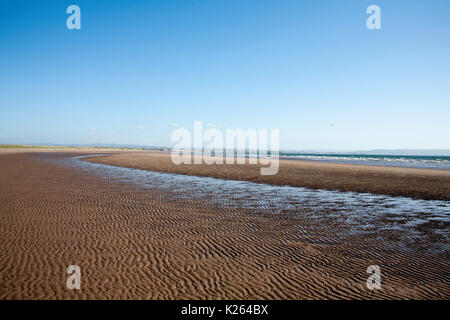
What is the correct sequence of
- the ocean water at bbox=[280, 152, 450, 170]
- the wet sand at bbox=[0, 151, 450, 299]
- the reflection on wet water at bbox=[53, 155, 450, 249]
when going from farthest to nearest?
the ocean water at bbox=[280, 152, 450, 170]
the reflection on wet water at bbox=[53, 155, 450, 249]
the wet sand at bbox=[0, 151, 450, 299]

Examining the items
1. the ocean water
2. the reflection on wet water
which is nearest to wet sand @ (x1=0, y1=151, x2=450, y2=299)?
the reflection on wet water

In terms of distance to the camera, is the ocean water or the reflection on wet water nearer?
the reflection on wet water

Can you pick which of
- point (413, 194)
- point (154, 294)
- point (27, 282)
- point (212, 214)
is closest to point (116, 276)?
point (154, 294)

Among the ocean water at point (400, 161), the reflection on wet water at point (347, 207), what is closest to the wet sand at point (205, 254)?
the reflection on wet water at point (347, 207)

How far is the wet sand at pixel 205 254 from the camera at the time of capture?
5.00 meters

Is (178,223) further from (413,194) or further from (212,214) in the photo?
(413,194)

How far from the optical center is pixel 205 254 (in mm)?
6676

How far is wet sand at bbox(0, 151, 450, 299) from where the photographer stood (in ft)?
16.4

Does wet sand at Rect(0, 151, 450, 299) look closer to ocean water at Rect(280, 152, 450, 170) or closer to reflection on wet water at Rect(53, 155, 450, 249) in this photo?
reflection on wet water at Rect(53, 155, 450, 249)

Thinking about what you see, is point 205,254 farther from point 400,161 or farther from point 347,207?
point 400,161

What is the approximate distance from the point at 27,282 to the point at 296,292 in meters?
5.70

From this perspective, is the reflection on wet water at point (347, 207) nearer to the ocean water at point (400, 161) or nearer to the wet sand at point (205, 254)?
the wet sand at point (205, 254)
